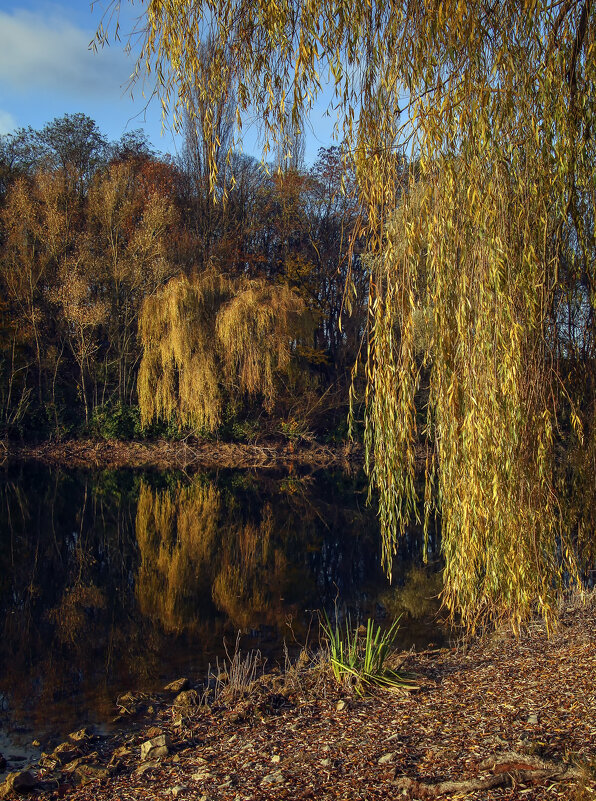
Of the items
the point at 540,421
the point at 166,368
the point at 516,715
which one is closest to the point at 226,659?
the point at 516,715

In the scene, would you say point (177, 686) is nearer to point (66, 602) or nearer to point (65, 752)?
point (65, 752)

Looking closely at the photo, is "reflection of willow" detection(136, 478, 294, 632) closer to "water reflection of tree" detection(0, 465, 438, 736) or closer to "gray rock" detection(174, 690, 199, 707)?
"water reflection of tree" detection(0, 465, 438, 736)

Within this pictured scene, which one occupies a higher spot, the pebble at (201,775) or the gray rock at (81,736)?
the pebble at (201,775)

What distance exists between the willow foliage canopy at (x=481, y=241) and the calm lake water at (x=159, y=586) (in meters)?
2.94

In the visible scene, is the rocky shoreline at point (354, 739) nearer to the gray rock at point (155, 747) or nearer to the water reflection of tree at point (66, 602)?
the gray rock at point (155, 747)

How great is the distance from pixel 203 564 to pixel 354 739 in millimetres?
5758

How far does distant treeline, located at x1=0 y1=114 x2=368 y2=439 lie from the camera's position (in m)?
20.4

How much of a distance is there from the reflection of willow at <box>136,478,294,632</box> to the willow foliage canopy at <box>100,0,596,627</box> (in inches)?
154

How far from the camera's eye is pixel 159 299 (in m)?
20.4

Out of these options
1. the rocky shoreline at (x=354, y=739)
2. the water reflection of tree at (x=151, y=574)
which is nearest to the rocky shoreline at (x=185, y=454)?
the water reflection of tree at (x=151, y=574)

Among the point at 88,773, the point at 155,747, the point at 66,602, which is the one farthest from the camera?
the point at 66,602

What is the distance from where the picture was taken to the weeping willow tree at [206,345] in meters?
20.1

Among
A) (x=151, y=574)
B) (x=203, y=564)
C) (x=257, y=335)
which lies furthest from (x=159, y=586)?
(x=257, y=335)

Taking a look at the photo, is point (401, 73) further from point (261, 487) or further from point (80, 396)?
point (80, 396)
